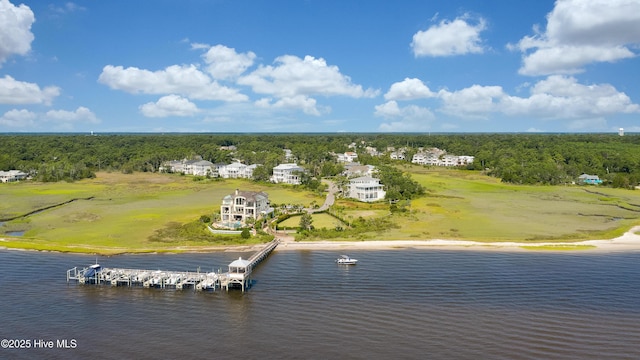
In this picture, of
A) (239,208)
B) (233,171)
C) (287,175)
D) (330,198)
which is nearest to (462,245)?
(239,208)

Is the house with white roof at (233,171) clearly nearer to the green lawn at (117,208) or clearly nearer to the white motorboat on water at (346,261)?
the green lawn at (117,208)

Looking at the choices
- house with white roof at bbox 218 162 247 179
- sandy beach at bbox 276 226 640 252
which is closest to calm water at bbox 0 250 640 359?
sandy beach at bbox 276 226 640 252

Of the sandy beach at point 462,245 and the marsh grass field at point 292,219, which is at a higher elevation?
the marsh grass field at point 292,219

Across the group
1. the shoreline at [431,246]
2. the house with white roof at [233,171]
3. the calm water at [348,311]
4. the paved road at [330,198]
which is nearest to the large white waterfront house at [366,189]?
the paved road at [330,198]


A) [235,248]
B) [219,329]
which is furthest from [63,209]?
[219,329]

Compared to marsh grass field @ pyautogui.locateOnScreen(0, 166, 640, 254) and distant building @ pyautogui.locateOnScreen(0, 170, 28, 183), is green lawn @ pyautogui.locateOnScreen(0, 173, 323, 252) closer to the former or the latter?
marsh grass field @ pyautogui.locateOnScreen(0, 166, 640, 254)

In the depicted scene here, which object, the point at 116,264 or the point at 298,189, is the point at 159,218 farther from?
the point at 298,189
